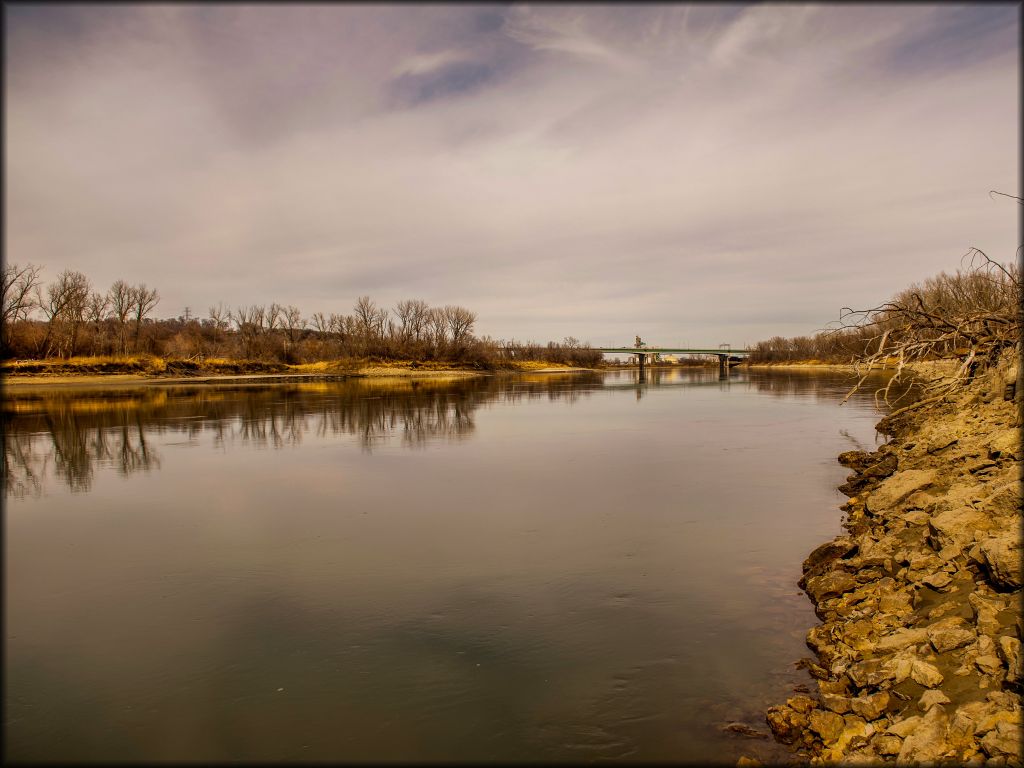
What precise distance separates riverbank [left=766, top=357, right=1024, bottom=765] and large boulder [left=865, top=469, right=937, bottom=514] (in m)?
0.03

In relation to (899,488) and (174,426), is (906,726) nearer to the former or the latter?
(899,488)

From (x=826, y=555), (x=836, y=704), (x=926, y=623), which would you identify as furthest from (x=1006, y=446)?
(x=836, y=704)

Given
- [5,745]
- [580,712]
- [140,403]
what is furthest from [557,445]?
[140,403]

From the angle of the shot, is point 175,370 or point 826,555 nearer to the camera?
point 826,555

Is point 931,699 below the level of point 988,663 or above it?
below

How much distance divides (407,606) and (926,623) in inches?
208

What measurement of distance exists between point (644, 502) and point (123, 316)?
93.0m

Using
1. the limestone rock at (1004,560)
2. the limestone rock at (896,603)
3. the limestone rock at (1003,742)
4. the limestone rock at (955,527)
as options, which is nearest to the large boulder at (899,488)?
the limestone rock at (955,527)

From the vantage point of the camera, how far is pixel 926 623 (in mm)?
5367

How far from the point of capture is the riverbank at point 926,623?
159 inches

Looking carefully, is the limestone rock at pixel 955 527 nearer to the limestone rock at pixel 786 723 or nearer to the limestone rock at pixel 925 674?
the limestone rock at pixel 925 674

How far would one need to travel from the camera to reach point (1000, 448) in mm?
7441

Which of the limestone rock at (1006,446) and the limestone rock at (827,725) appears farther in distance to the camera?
the limestone rock at (1006,446)

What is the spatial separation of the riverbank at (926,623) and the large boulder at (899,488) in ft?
0.10
